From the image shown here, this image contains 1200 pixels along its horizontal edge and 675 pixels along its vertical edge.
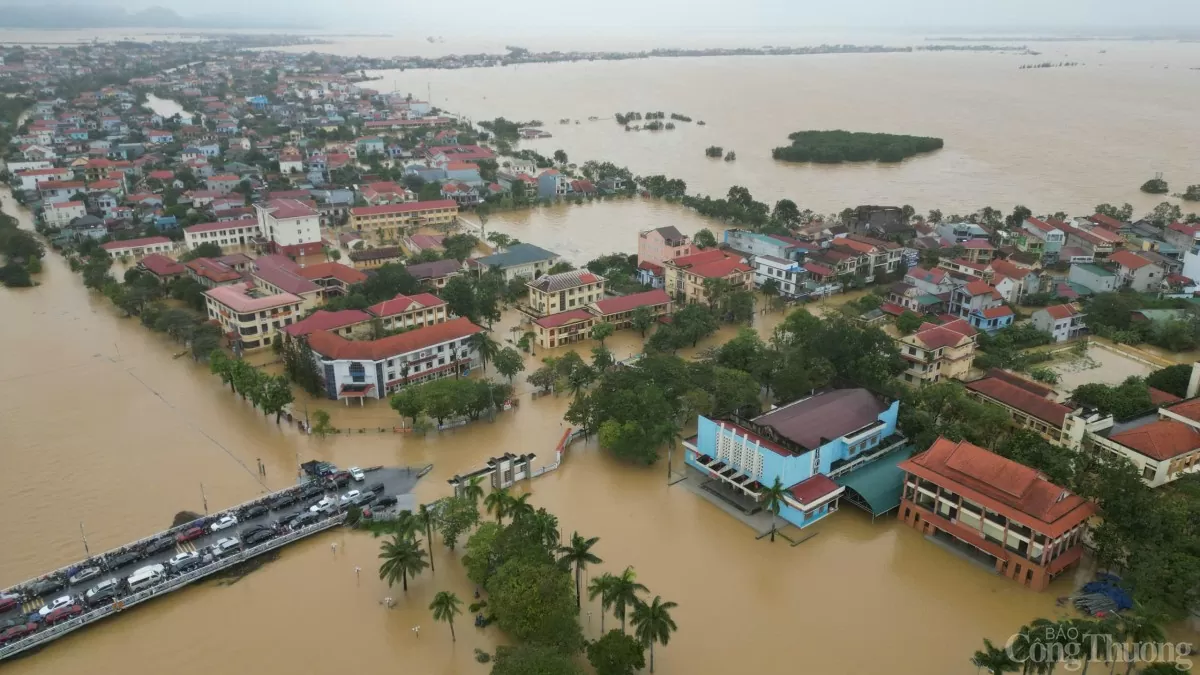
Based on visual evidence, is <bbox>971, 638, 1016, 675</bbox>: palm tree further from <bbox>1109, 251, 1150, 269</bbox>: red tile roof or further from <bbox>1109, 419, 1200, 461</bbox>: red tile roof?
<bbox>1109, 251, 1150, 269</bbox>: red tile roof

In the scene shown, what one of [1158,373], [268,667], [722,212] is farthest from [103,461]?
[722,212]

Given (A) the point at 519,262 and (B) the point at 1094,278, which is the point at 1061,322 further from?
(A) the point at 519,262

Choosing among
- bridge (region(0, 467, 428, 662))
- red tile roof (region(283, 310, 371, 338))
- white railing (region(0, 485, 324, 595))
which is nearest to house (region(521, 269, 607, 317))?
red tile roof (region(283, 310, 371, 338))

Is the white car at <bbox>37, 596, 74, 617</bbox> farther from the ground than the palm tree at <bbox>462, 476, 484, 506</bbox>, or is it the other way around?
the palm tree at <bbox>462, 476, 484, 506</bbox>

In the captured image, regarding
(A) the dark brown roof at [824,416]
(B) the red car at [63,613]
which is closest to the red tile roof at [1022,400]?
(A) the dark brown roof at [824,416]

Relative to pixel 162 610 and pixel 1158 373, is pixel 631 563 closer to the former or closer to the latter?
pixel 162 610

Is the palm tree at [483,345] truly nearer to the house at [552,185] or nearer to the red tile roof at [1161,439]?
the red tile roof at [1161,439]

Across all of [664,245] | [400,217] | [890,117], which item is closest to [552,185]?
[400,217]

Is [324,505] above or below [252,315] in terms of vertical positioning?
below
